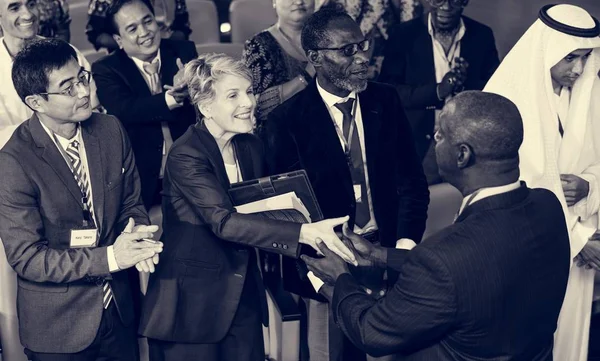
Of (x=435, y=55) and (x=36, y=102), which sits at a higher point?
(x=36, y=102)

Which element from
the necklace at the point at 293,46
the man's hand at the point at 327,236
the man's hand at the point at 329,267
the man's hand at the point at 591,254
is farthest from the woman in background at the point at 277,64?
the man's hand at the point at 591,254

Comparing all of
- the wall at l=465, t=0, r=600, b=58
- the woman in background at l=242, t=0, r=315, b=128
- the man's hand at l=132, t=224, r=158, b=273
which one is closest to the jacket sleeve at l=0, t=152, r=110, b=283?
the man's hand at l=132, t=224, r=158, b=273

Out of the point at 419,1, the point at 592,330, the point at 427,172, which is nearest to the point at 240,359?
the point at 427,172

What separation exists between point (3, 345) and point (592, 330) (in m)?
2.79

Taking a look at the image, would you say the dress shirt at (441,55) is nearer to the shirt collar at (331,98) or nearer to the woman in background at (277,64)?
the woman in background at (277,64)

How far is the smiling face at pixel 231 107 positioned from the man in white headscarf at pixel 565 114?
0.98 metres

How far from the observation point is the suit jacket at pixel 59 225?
10.4ft

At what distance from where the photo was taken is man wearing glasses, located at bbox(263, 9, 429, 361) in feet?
11.7

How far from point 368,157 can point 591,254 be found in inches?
38.4

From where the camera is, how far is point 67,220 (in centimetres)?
324

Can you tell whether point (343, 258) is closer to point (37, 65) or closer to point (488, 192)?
point (488, 192)

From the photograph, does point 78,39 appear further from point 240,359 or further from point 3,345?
point 240,359

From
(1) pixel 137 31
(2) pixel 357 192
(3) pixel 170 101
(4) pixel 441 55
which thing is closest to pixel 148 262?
(2) pixel 357 192

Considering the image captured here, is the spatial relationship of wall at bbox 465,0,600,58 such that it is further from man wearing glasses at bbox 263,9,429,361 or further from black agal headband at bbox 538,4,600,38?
man wearing glasses at bbox 263,9,429,361
